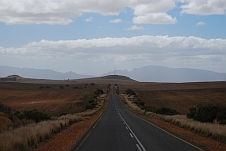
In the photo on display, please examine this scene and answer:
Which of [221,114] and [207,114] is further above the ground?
[221,114]

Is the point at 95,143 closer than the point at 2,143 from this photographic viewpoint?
No

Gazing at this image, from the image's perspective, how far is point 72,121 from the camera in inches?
1213

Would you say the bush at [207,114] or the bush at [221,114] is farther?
the bush at [207,114]

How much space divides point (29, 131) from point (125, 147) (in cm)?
591

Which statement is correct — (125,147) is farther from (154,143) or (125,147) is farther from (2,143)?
(2,143)

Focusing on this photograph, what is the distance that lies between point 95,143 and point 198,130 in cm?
904

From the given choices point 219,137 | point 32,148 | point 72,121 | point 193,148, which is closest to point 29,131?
point 32,148

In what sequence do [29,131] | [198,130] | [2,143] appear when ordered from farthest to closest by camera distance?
[198,130]
[29,131]
[2,143]

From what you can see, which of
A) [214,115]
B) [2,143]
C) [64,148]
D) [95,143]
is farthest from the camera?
[214,115]

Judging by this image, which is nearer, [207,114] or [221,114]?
[221,114]

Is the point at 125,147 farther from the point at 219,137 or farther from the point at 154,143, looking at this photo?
the point at 219,137

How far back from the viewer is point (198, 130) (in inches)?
848

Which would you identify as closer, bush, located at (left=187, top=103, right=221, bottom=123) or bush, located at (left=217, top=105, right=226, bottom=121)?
bush, located at (left=217, top=105, right=226, bottom=121)

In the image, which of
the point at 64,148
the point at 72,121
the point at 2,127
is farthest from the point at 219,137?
the point at 72,121
